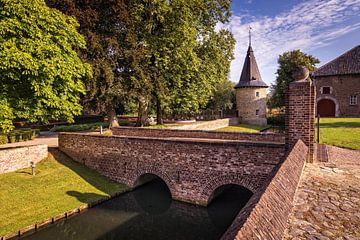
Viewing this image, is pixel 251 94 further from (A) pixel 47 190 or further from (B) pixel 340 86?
(A) pixel 47 190

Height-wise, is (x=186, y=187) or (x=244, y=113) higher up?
(x=244, y=113)

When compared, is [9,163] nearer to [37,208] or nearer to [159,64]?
[37,208]

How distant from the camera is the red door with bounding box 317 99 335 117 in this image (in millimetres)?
32375

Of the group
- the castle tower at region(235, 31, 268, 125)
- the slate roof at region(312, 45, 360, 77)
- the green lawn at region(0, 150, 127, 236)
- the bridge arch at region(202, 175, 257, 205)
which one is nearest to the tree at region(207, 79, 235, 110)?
the castle tower at region(235, 31, 268, 125)

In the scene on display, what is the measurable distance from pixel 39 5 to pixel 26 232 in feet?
34.1

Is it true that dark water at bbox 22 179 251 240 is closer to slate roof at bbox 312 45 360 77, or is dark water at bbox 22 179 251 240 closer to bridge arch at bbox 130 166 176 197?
bridge arch at bbox 130 166 176 197

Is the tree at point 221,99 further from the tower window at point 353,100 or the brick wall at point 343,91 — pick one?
the tower window at point 353,100

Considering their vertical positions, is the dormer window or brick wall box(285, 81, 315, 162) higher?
the dormer window

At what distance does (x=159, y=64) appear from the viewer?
2039 centimetres

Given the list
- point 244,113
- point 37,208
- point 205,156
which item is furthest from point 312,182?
point 244,113

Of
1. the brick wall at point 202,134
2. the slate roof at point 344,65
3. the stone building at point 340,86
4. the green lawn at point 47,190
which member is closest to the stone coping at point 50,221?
the green lawn at point 47,190

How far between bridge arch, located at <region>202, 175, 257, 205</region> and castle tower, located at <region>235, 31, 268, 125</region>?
25.8 metres

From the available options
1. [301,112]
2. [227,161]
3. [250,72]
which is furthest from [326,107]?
[301,112]

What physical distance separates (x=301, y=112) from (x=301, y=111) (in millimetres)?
33
